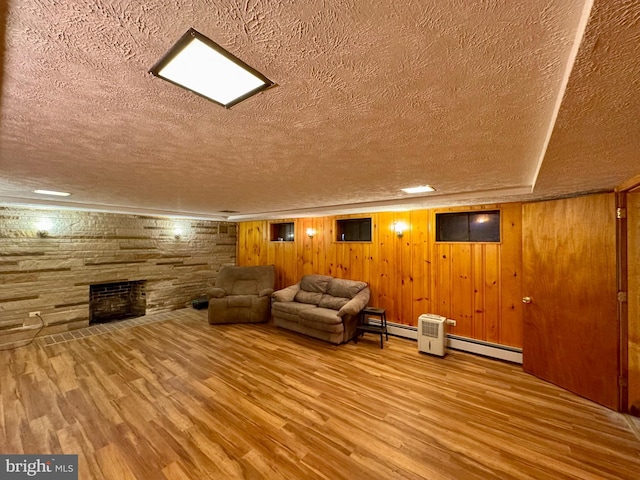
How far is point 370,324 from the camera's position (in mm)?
4684

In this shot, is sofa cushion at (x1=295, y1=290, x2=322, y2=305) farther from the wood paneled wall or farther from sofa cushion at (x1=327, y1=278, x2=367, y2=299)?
the wood paneled wall

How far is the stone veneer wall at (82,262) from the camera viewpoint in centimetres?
406

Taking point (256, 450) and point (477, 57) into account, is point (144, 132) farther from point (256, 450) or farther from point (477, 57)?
point (256, 450)

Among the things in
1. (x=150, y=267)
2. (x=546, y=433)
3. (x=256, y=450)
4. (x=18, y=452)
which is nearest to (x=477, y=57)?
(x=256, y=450)

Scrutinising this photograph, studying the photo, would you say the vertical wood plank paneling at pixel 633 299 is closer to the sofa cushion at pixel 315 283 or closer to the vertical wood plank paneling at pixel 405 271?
the vertical wood plank paneling at pixel 405 271

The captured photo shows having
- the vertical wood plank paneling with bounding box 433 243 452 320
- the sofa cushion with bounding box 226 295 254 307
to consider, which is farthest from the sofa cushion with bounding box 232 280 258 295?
the vertical wood plank paneling with bounding box 433 243 452 320

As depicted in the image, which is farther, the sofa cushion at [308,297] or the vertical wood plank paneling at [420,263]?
the sofa cushion at [308,297]

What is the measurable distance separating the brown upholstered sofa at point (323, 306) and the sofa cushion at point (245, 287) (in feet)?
2.37

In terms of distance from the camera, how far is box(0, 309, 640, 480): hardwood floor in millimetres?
1891

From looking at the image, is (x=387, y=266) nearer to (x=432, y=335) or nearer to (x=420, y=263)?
(x=420, y=263)

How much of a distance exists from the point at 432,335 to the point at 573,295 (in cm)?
163

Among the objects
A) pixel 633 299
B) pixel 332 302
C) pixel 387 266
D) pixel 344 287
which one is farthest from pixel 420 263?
pixel 633 299

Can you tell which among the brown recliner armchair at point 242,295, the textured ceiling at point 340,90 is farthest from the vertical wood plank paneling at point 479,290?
the brown recliner armchair at point 242,295

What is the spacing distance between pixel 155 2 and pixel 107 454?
2808 millimetres
